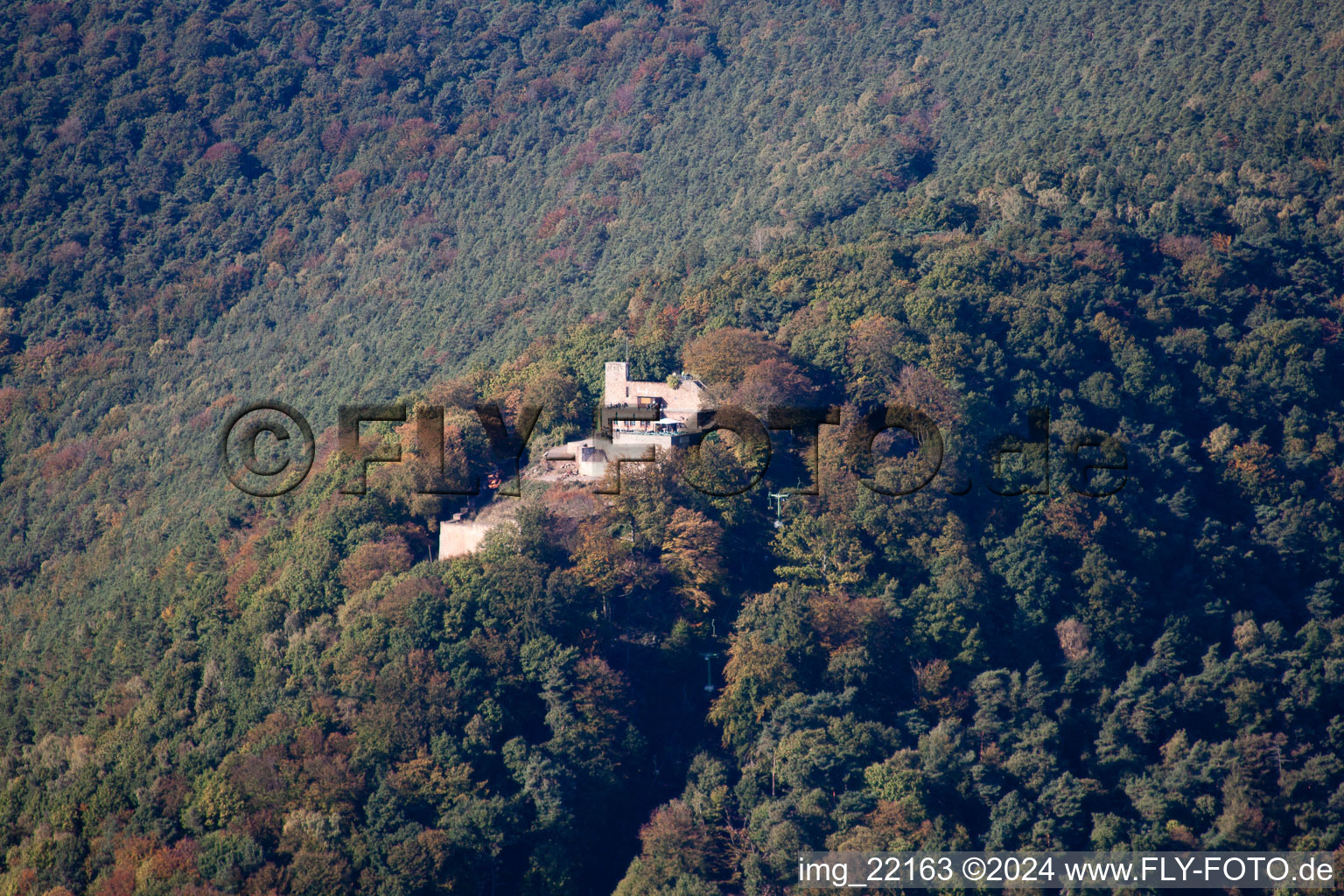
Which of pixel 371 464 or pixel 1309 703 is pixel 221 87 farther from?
pixel 1309 703

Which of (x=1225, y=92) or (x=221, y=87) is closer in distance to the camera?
(x=1225, y=92)

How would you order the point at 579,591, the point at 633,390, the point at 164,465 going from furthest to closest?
the point at 164,465, the point at 633,390, the point at 579,591

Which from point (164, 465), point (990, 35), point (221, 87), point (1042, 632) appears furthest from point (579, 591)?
point (221, 87)

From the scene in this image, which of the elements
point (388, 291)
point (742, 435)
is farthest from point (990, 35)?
point (742, 435)

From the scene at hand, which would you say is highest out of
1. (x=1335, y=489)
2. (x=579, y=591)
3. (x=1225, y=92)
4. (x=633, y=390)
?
(x=1225, y=92)

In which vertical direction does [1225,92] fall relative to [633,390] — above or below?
above

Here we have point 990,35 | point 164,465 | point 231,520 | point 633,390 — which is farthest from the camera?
point 990,35

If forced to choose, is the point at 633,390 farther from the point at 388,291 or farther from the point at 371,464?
the point at 388,291
